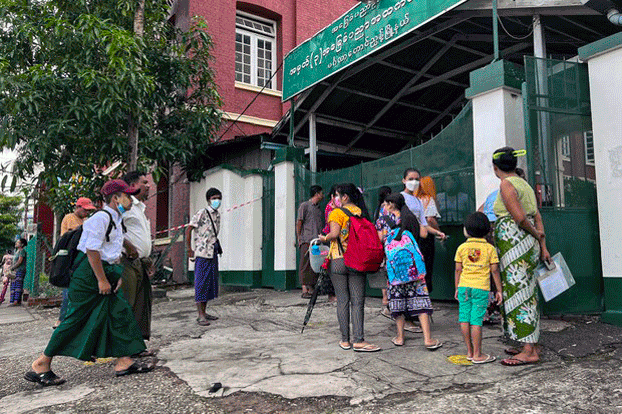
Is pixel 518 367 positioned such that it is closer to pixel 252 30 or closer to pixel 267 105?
pixel 267 105

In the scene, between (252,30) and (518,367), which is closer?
(518,367)

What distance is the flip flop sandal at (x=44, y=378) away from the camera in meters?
3.85

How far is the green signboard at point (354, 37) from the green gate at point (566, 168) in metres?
1.56

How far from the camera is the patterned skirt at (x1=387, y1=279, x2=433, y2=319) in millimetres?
4363

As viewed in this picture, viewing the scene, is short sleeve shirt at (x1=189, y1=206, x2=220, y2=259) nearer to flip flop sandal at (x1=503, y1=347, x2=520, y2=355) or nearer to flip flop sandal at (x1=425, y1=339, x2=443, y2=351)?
flip flop sandal at (x1=425, y1=339, x2=443, y2=351)

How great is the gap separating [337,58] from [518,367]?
5945 mm

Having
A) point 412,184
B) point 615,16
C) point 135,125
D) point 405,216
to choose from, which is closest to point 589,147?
point 615,16

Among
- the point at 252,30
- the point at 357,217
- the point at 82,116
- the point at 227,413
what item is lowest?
the point at 227,413

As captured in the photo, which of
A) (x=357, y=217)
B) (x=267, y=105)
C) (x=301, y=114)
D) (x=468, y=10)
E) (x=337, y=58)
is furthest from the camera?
(x=267, y=105)

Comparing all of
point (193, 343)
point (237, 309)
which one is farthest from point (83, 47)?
point (193, 343)

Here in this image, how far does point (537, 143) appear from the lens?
5195 millimetres

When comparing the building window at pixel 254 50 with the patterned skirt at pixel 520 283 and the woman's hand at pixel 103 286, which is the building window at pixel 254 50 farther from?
the patterned skirt at pixel 520 283

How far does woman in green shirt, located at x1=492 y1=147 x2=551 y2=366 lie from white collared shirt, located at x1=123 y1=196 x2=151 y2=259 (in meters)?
3.15

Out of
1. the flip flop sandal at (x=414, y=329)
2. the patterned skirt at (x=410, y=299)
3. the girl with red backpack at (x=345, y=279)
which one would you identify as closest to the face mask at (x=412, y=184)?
the girl with red backpack at (x=345, y=279)
